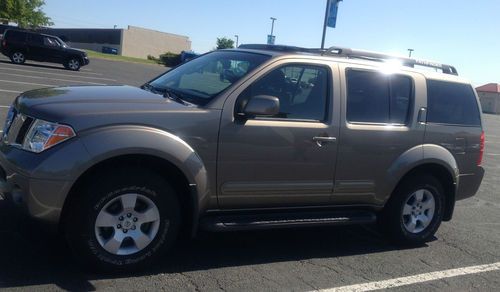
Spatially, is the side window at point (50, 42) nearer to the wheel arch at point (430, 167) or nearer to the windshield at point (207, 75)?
the windshield at point (207, 75)

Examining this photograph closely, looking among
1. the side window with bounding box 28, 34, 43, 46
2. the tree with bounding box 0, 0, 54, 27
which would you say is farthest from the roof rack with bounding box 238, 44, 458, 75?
the tree with bounding box 0, 0, 54, 27

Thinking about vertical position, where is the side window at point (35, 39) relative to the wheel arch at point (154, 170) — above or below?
above

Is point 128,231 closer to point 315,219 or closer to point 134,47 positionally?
point 315,219

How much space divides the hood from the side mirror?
1.26 feet

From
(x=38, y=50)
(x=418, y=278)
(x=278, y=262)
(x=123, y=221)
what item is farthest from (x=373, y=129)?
(x=38, y=50)

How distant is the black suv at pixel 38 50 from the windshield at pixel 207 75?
22.6 metres

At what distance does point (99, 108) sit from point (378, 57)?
3227 mm

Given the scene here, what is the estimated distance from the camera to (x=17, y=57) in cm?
2592

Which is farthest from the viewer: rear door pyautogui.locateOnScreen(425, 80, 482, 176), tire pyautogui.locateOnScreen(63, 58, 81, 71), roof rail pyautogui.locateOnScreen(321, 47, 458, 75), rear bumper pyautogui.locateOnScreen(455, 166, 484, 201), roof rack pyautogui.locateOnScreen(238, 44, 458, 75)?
tire pyautogui.locateOnScreen(63, 58, 81, 71)

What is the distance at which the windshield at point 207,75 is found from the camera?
4.89 metres

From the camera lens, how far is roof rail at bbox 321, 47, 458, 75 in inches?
228

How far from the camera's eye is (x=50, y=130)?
4.04 meters

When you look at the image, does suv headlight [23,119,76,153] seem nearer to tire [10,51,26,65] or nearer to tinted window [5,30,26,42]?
tinted window [5,30,26,42]

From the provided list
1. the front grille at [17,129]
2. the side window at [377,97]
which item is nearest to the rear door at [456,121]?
the side window at [377,97]
